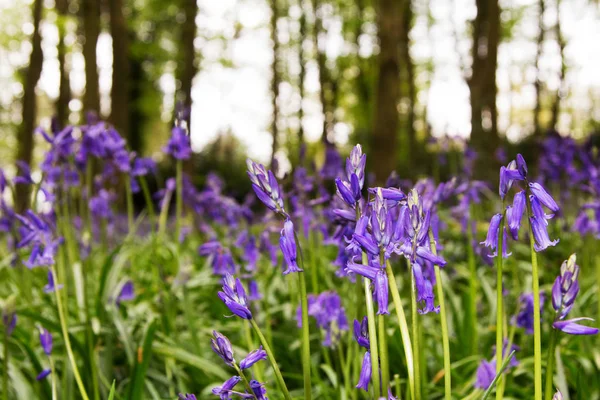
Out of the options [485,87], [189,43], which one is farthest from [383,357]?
[485,87]

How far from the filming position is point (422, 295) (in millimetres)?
1269

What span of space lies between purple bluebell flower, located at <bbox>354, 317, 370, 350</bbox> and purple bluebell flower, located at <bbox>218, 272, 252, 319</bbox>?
0.28 meters

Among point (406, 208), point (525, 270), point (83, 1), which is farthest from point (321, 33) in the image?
point (406, 208)

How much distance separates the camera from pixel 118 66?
9141 millimetres

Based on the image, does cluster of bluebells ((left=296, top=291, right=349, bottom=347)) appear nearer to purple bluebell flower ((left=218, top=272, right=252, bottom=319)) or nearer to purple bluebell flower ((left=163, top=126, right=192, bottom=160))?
purple bluebell flower ((left=218, top=272, right=252, bottom=319))

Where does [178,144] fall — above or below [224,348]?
above

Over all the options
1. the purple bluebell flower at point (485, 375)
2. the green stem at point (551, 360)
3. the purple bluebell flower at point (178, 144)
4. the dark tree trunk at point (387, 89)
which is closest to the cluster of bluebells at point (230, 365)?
the green stem at point (551, 360)

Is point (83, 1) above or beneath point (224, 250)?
above

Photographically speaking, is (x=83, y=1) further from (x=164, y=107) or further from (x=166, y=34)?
(x=164, y=107)

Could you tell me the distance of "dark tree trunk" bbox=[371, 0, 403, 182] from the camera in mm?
6598

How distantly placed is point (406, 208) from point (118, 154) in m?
2.55

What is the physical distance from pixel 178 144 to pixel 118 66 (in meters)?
6.51

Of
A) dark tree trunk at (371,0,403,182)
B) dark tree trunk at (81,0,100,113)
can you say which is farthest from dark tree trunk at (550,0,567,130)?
dark tree trunk at (81,0,100,113)

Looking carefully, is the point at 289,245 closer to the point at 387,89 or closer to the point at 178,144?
the point at 178,144
